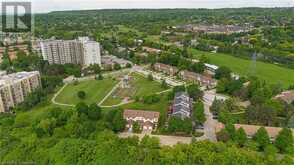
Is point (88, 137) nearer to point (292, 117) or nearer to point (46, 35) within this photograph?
point (292, 117)

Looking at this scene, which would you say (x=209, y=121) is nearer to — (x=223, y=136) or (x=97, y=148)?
(x=223, y=136)

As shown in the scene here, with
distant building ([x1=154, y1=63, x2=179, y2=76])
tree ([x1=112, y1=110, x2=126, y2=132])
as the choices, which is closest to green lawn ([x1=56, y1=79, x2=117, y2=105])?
tree ([x1=112, y1=110, x2=126, y2=132])

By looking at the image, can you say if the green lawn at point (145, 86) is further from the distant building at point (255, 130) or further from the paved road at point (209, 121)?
the distant building at point (255, 130)

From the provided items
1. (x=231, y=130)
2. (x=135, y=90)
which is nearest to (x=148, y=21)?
(x=135, y=90)

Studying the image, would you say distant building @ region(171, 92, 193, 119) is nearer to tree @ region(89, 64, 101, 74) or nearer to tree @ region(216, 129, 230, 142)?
tree @ region(216, 129, 230, 142)

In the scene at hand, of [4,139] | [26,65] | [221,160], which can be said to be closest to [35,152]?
[4,139]

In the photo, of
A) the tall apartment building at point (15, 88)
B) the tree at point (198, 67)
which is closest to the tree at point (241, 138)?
the tree at point (198, 67)
